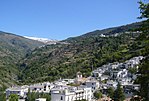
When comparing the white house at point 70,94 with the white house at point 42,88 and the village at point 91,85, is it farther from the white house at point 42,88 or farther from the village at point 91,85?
the white house at point 42,88

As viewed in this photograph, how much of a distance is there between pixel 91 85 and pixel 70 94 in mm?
12419

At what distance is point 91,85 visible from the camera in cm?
7419

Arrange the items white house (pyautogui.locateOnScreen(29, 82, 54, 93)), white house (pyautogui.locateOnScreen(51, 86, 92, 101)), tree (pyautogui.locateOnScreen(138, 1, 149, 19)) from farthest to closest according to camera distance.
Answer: white house (pyautogui.locateOnScreen(29, 82, 54, 93)) < white house (pyautogui.locateOnScreen(51, 86, 92, 101)) < tree (pyautogui.locateOnScreen(138, 1, 149, 19))

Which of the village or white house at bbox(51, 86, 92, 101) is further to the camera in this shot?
the village

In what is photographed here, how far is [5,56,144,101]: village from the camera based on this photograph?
63034 millimetres

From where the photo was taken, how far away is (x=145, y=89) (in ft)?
64.7

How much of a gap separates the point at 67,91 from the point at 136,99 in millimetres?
45120

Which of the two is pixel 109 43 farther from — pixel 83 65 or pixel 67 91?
pixel 67 91

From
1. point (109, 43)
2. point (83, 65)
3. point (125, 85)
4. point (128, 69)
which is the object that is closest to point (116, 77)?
point (128, 69)

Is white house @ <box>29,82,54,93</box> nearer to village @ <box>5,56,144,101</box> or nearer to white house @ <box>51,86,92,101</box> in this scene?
village @ <box>5,56,144,101</box>

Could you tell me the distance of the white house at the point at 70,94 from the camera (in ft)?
203

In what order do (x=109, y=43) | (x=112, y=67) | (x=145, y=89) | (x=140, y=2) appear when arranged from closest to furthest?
(x=140, y=2) < (x=145, y=89) < (x=112, y=67) < (x=109, y=43)

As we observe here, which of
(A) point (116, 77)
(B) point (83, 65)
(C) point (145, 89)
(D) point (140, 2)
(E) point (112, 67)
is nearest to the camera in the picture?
(D) point (140, 2)

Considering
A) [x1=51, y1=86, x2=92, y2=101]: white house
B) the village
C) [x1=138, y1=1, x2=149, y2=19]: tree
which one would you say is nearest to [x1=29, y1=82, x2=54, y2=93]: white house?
the village
